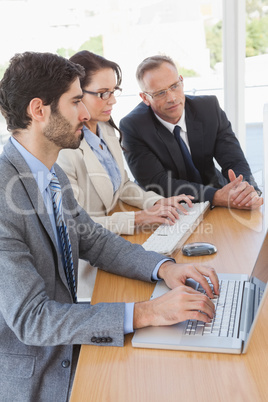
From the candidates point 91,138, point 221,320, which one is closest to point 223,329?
point 221,320

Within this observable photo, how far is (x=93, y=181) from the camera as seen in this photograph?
209 centimetres

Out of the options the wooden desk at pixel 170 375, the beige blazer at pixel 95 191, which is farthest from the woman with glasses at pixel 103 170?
the wooden desk at pixel 170 375

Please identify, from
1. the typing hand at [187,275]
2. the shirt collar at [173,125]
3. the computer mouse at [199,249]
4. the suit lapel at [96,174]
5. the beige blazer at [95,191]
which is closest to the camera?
the typing hand at [187,275]

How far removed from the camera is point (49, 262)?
136cm

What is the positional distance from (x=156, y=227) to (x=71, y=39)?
235cm

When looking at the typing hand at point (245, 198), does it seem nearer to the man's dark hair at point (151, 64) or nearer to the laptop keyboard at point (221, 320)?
the laptop keyboard at point (221, 320)

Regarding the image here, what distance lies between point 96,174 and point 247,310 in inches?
42.8

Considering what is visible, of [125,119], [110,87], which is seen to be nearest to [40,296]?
[110,87]

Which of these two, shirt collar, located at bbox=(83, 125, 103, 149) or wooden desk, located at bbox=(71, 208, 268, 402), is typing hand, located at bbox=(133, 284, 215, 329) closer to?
wooden desk, located at bbox=(71, 208, 268, 402)

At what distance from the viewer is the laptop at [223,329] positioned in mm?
1064

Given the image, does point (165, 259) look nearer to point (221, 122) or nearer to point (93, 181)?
point (93, 181)

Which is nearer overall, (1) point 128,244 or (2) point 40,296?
(2) point 40,296

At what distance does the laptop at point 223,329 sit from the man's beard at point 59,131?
0.65 meters

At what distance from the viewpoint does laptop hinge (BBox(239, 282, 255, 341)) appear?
110 cm
